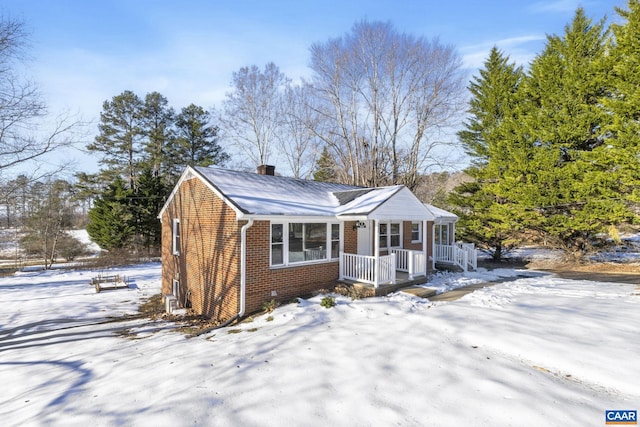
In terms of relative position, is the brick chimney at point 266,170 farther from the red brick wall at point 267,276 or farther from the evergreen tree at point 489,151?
the evergreen tree at point 489,151

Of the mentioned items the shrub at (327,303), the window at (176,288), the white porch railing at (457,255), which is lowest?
the window at (176,288)

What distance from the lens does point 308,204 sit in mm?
9914

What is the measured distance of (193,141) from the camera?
102 feet

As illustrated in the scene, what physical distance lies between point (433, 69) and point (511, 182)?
33.1ft

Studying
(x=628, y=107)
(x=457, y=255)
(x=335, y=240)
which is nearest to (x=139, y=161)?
(x=335, y=240)

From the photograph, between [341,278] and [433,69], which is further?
[433,69]

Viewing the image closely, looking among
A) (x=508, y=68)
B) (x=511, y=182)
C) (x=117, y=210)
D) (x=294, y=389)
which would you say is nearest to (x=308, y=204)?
(x=294, y=389)

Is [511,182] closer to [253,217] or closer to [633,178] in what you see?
[633,178]

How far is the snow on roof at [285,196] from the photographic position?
28.0 feet

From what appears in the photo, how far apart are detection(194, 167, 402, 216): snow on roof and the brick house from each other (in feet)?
0.12

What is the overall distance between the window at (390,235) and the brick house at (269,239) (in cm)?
4

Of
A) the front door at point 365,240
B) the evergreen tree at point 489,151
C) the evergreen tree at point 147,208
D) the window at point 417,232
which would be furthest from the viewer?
the evergreen tree at point 147,208

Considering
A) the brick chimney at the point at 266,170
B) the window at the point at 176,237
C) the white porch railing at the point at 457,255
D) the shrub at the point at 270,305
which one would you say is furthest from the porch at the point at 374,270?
the window at the point at 176,237

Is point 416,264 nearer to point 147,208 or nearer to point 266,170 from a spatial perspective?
point 266,170
